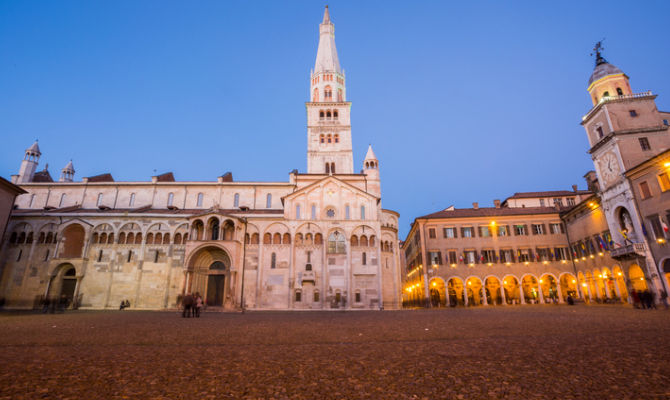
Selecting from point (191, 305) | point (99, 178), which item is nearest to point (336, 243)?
point (191, 305)

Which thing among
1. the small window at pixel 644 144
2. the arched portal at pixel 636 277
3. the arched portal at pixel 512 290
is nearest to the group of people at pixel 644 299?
the arched portal at pixel 636 277

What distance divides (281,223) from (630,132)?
3495 centimetres

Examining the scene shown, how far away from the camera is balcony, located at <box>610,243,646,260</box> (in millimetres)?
26078

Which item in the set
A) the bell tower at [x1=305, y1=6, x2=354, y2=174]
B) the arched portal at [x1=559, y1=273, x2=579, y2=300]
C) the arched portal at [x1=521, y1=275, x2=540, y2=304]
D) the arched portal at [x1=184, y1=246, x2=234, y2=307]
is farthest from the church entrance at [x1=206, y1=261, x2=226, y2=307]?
the arched portal at [x1=559, y1=273, x2=579, y2=300]

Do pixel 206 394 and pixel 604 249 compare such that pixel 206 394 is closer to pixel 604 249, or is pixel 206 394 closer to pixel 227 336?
pixel 227 336

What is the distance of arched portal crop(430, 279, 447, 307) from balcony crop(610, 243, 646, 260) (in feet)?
55.6

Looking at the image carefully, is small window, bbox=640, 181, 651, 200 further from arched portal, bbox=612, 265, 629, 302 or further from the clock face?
arched portal, bbox=612, 265, 629, 302

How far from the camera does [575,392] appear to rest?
4336mm

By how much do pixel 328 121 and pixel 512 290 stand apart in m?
34.8

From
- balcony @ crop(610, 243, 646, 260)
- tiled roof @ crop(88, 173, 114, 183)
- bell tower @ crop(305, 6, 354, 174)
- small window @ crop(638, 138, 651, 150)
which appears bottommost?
balcony @ crop(610, 243, 646, 260)

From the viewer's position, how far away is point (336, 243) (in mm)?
35781

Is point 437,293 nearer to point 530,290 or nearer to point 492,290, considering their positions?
point 492,290

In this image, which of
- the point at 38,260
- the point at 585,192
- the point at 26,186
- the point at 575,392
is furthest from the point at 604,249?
the point at 26,186

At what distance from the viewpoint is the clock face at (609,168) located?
2912 cm
